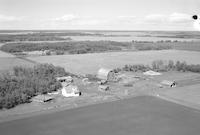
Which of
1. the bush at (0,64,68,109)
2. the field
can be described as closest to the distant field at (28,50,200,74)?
the bush at (0,64,68,109)

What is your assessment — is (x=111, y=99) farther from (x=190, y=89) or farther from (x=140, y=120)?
(x=190, y=89)

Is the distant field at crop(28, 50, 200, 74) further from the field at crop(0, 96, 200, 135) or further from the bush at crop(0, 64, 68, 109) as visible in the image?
the field at crop(0, 96, 200, 135)

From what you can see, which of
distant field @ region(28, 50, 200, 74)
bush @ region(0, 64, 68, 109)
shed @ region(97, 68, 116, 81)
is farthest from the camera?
distant field @ region(28, 50, 200, 74)

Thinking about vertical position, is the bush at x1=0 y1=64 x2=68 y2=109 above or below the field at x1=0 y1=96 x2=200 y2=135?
above

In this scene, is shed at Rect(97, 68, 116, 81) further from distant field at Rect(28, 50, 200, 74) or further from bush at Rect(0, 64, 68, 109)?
distant field at Rect(28, 50, 200, 74)

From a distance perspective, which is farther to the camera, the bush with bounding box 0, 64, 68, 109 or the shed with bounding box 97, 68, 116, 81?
the shed with bounding box 97, 68, 116, 81

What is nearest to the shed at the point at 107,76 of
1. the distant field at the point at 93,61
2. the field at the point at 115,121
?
the distant field at the point at 93,61

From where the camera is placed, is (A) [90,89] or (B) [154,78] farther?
(B) [154,78]

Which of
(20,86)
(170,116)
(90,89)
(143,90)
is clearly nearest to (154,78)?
(143,90)

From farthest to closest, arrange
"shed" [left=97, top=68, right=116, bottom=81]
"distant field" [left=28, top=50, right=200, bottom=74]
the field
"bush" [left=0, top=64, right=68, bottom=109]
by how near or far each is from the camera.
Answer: "distant field" [left=28, top=50, right=200, bottom=74] < "shed" [left=97, top=68, right=116, bottom=81] < "bush" [left=0, top=64, right=68, bottom=109] < the field
